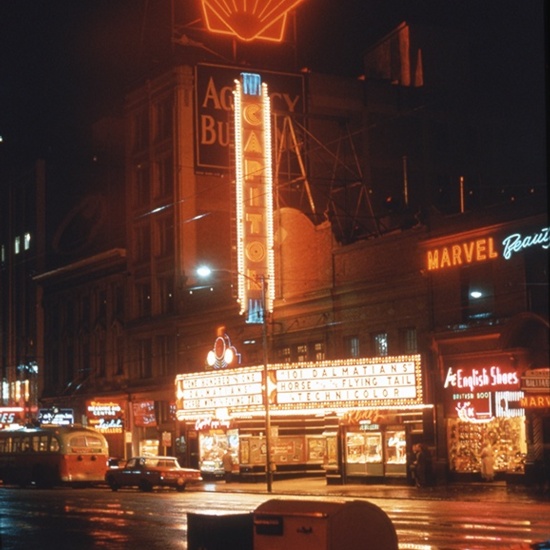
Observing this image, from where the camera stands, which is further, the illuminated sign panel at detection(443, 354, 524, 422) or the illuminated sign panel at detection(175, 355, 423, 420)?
the illuminated sign panel at detection(175, 355, 423, 420)

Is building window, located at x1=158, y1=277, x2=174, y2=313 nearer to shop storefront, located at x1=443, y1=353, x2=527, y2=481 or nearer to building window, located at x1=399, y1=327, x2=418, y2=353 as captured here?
building window, located at x1=399, y1=327, x2=418, y2=353

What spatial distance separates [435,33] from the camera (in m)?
64.5

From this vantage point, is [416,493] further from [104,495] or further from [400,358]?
[104,495]

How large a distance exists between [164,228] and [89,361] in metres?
12.9

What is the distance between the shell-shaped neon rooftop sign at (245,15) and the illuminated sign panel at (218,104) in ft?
6.78

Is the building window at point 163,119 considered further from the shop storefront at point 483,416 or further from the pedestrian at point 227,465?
the shop storefront at point 483,416

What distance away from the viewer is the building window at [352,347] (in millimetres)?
48875

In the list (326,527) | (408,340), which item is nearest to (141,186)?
(408,340)

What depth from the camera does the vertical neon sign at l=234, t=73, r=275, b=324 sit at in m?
50.0

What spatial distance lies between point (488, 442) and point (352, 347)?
8.62 meters

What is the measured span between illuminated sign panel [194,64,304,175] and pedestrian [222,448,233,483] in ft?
47.9

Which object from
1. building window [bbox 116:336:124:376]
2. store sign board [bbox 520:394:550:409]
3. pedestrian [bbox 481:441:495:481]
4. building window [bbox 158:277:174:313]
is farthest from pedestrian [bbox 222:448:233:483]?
store sign board [bbox 520:394:550:409]

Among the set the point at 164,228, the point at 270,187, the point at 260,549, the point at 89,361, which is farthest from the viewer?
the point at 89,361

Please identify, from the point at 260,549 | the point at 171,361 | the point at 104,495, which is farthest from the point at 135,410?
the point at 260,549
